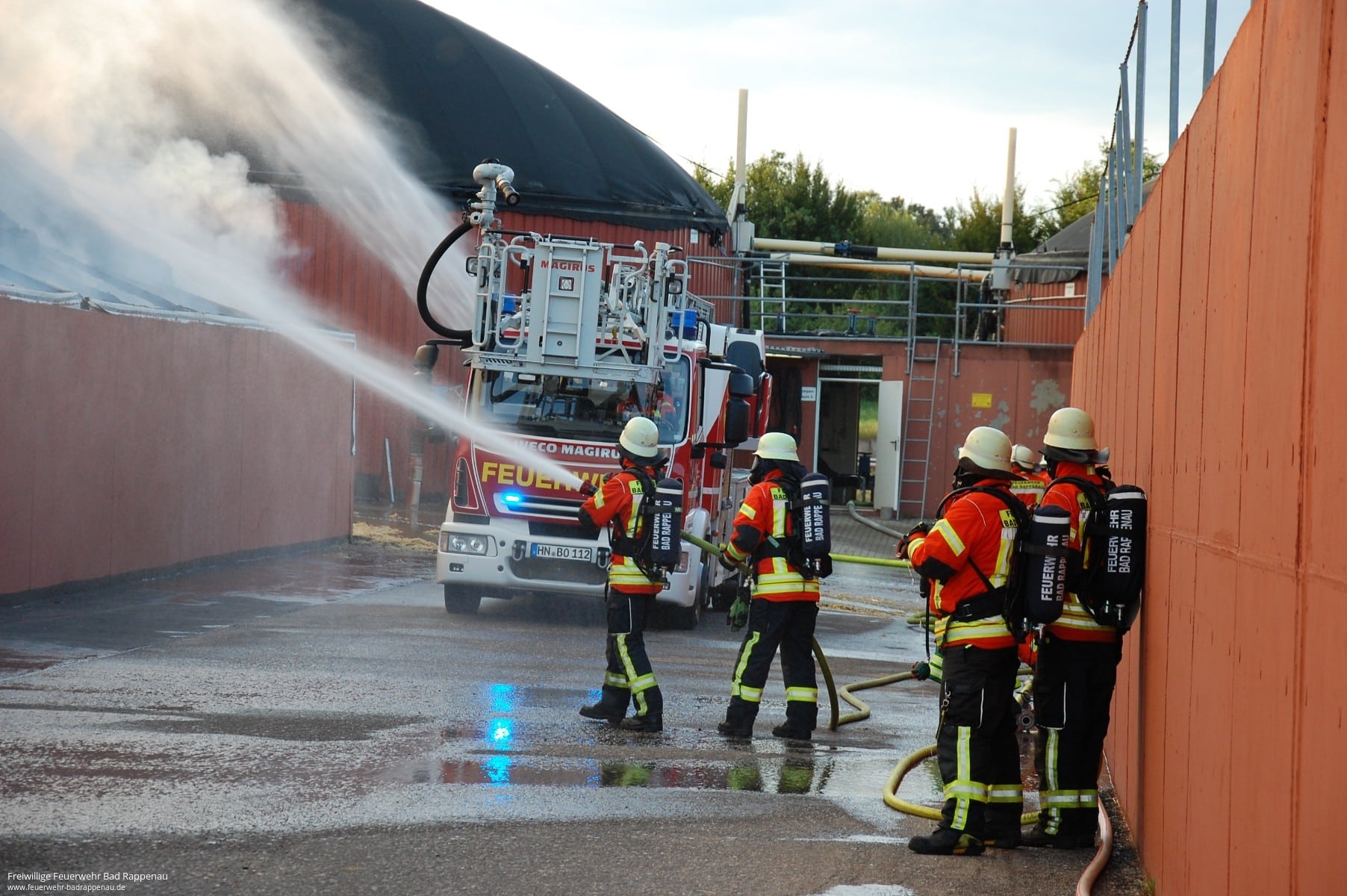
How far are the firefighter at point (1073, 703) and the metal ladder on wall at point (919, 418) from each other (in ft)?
66.5

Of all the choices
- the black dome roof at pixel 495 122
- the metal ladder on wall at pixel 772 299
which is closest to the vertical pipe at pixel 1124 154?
the black dome roof at pixel 495 122

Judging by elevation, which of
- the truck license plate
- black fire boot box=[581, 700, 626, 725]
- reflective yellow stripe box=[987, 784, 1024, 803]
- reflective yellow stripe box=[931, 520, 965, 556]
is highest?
reflective yellow stripe box=[931, 520, 965, 556]

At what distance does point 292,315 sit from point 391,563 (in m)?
5.21

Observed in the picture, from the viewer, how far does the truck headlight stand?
11.7 metres

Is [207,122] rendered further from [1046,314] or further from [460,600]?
[1046,314]

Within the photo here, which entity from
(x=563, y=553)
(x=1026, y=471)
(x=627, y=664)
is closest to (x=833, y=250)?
(x=563, y=553)

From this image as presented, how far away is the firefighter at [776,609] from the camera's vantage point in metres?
7.80

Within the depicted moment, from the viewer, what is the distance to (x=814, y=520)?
7828mm

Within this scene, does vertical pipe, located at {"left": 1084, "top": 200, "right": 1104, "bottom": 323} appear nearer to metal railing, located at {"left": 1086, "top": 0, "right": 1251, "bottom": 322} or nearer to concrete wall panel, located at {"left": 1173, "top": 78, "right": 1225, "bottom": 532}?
metal railing, located at {"left": 1086, "top": 0, "right": 1251, "bottom": 322}

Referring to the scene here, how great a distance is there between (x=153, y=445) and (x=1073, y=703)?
414 inches

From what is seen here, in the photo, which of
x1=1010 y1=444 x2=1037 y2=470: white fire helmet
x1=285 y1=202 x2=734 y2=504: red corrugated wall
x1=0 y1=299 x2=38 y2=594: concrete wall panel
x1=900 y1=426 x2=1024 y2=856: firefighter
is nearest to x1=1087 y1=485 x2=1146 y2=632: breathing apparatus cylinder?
x1=900 y1=426 x2=1024 y2=856: firefighter

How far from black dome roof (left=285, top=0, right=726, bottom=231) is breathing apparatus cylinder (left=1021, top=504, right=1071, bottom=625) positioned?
59.7 ft

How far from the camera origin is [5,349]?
440 inches

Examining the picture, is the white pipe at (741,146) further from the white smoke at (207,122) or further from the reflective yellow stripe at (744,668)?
the reflective yellow stripe at (744,668)
